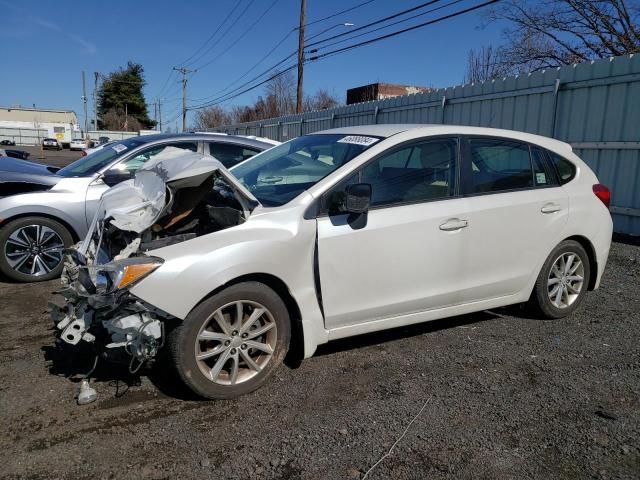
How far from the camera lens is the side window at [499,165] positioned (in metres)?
4.09

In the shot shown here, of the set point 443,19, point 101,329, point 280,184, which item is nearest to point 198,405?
point 101,329

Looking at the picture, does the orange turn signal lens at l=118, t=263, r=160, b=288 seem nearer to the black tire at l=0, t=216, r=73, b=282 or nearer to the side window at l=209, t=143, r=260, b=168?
the black tire at l=0, t=216, r=73, b=282

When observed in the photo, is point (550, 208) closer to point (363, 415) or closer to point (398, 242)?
point (398, 242)

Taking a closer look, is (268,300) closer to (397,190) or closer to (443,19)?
(397,190)

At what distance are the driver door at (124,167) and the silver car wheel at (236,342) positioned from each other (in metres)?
3.03

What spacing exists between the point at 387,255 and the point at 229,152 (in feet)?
12.1

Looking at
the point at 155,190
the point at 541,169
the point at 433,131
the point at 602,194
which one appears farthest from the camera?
the point at 602,194

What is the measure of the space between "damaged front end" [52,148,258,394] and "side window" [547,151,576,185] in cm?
287

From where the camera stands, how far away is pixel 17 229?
5.43 meters

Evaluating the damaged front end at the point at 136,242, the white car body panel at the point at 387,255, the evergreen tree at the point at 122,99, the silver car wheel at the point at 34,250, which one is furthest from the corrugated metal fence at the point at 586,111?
the evergreen tree at the point at 122,99

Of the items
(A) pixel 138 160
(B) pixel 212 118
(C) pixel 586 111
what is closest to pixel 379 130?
(A) pixel 138 160

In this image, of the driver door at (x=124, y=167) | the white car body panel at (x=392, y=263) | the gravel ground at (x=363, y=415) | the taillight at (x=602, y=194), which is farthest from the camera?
the driver door at (x=124, y=167)

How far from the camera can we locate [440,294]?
3.88 m

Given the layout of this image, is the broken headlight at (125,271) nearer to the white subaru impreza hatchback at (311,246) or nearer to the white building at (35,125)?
the white subaru impreza hatchback at (311,246)
